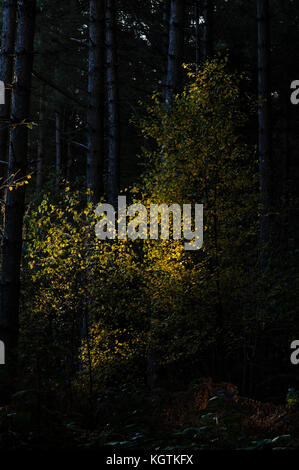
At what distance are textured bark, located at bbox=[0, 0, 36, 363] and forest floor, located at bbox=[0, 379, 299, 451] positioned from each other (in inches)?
50.2

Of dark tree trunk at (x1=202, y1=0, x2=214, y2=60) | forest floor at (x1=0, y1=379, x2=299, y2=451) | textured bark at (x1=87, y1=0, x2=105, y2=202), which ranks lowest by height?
forest floor at (x1=0, y1=379, x2=299, y2=451)

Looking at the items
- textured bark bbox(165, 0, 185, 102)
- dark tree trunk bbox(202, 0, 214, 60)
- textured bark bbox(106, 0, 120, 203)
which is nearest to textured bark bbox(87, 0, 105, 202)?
textured bark bbox(165, 0, 185, 102)

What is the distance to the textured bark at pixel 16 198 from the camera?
6523 mm

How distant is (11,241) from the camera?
258 inches

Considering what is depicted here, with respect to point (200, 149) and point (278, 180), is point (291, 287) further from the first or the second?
point (278, 180)

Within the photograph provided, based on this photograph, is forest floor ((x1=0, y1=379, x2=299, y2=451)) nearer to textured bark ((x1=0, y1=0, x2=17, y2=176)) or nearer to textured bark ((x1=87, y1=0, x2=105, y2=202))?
textured bark ((x1=87, y1=0, x2=105, y2=202))

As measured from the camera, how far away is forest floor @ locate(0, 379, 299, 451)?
4.98m

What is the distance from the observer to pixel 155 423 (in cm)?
652

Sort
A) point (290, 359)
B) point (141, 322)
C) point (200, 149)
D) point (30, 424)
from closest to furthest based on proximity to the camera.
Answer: point (30, 424)
point (200, 149)
point (141, 322)
point (290, 359)

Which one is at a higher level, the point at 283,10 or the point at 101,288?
the point at 283,10

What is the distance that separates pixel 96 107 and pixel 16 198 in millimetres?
4261

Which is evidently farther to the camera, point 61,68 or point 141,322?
point 61,68
